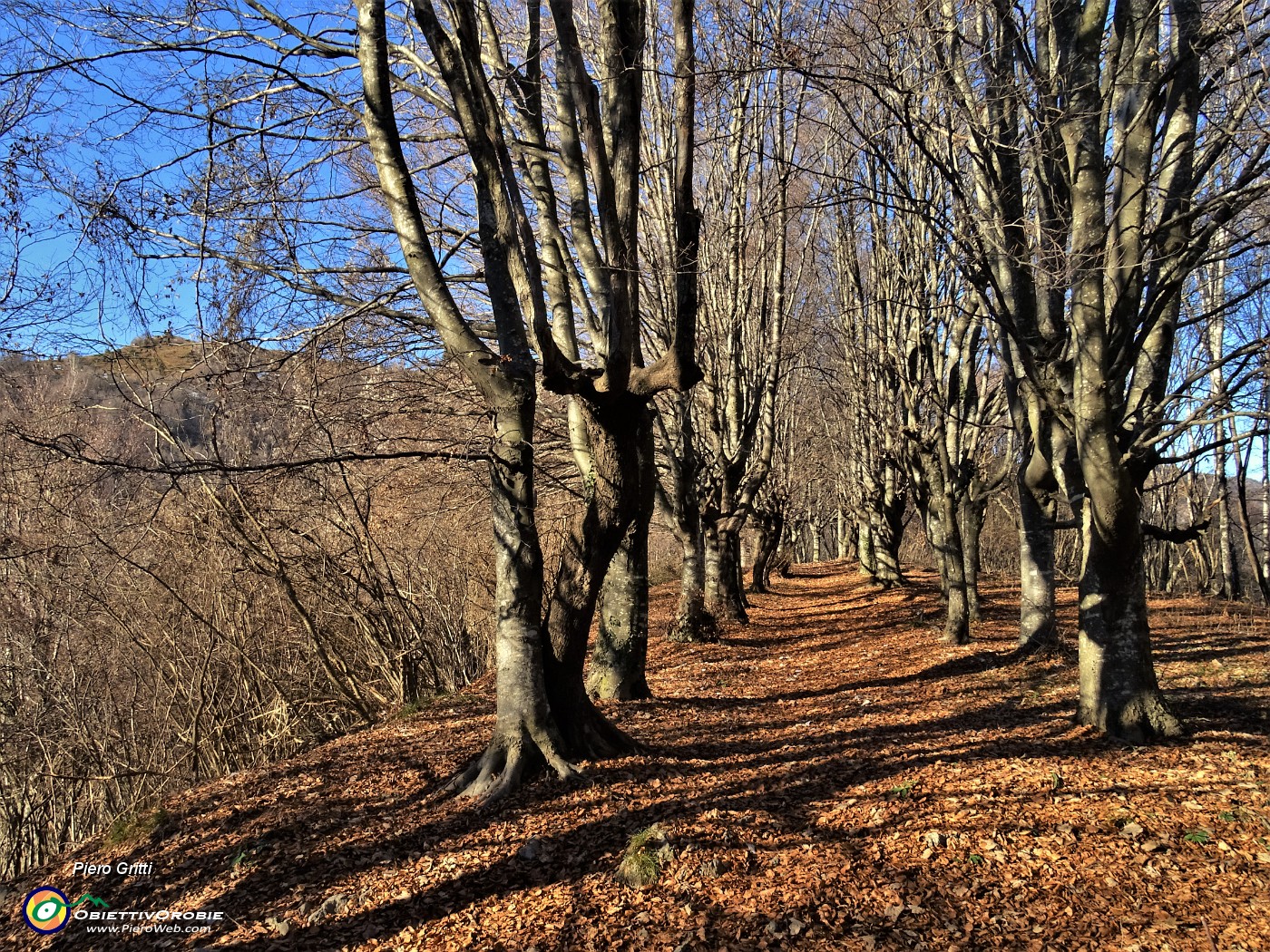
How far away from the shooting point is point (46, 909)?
13.1 ft

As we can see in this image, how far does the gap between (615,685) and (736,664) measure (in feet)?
8.74

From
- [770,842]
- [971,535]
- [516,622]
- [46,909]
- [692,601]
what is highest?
[971,535]

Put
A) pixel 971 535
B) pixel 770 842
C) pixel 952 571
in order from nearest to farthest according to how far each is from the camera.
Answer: pixel 770 842
pixel 952 571
pixel 971 535

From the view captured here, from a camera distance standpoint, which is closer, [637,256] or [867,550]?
[637,256]

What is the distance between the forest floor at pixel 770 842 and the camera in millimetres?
3074

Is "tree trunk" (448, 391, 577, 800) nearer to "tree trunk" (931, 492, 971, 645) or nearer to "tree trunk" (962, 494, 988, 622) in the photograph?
"tree trunk" (931, 492, 971, 645)

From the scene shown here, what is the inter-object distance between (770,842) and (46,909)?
3.74 metres

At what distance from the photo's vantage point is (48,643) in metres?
7.43

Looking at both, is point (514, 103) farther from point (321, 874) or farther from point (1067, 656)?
point (1067, 656)

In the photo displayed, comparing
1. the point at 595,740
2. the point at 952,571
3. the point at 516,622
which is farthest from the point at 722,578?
the point at 516,622

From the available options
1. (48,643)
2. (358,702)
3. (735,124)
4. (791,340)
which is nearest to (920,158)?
(735,124)

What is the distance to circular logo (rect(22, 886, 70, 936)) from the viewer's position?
382cm

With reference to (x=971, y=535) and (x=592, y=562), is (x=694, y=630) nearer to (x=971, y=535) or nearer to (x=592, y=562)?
(x=971, y=535)

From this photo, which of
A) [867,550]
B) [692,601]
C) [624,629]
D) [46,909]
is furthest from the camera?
[867,550]
